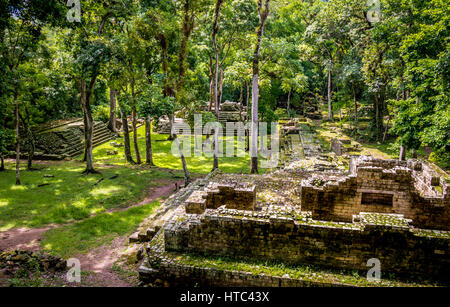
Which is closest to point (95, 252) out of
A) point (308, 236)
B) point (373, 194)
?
point (308, 236)

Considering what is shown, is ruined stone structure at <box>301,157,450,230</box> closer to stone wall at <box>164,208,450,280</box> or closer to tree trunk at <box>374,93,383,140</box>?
stone wall at <box>164,208,450,280</box>

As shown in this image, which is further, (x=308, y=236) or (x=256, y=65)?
Result: (x=256, y=65)

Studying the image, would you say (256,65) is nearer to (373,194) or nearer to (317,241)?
(373,194)

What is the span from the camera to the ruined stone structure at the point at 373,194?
7.02 meters

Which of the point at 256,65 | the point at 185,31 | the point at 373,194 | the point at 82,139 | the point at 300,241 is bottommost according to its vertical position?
the point at 300,241

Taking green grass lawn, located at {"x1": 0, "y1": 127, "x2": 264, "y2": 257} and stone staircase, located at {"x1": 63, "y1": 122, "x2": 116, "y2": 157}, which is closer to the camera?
green grass lawn, located at {"x1": 0, "y1": 127, "x2": 264, "y2": 257}

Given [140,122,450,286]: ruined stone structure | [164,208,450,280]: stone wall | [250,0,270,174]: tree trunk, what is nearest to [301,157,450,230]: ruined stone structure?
[140,122,450,286]: ruined stone structure

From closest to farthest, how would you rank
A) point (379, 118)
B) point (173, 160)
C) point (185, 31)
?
point (185, 31) < point (173, 160) < point (379, 118)

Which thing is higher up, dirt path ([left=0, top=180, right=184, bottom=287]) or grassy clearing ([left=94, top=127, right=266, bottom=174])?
grassy clearing ([left=94, top=127, right=266, bottom=174])

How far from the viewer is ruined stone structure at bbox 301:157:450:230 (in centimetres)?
702

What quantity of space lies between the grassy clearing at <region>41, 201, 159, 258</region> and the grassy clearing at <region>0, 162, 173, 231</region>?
76cm

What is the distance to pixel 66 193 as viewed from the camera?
38.0 feet

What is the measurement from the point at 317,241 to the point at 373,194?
3.49 metres
